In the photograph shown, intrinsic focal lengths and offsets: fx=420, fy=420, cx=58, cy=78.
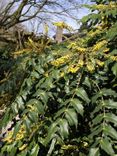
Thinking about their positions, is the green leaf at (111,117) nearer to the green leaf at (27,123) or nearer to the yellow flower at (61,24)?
the green leaf at (27,123)

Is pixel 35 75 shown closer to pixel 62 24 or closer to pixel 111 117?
pixel 62 24

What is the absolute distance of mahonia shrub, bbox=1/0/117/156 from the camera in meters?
1.87

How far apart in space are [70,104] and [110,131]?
24cm

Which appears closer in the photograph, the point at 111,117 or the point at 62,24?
the point at 111,117

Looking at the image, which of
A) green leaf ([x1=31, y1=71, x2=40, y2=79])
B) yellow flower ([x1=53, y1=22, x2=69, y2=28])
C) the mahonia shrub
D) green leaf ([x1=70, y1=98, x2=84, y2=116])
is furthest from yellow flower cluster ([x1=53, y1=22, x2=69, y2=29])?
green leaf ([x1=70, y1=98, x2=84, y2=116])

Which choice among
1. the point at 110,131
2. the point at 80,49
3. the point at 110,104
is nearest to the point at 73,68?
the point at 80,49

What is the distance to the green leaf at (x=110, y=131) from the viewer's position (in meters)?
1.79

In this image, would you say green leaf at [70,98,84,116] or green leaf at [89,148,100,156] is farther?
green leaf at [70,98,84,116]

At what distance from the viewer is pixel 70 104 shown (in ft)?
6.36

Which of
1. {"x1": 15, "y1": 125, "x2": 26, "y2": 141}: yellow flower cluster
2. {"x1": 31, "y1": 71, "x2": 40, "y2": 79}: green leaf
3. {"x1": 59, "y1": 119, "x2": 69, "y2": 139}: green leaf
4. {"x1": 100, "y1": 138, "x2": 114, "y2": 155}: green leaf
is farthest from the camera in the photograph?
{"x1": 31, "y1": 71, "x2": 40, "y2": 79}: green leaf

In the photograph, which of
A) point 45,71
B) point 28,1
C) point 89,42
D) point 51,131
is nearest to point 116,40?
point 89,42

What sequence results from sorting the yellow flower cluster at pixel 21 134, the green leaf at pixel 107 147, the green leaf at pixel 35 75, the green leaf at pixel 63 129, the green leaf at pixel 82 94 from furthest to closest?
the green leaf at pixel 35 75, the yellow flower cluster at pixel 21 134, the green leaf at pixel 82 94, the green leaf at pixel 63 129, the green leaf at pixel 107 147

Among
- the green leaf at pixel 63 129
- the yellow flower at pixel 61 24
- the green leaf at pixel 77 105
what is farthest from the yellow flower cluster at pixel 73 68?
the yellow flower at pixel 61 24

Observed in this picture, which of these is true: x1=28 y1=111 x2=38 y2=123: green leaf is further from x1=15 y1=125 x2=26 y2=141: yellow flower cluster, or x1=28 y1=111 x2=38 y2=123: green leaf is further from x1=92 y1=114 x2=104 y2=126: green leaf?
x1=92 y1=114 x2=104 y2=126: green leaf
